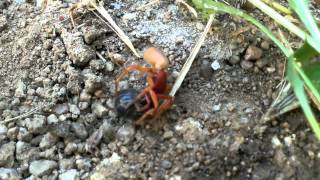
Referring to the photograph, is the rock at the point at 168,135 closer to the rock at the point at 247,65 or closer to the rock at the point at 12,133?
the rock at the point at 247,65

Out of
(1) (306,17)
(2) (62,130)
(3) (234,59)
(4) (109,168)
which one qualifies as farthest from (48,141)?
(1) (306,17)

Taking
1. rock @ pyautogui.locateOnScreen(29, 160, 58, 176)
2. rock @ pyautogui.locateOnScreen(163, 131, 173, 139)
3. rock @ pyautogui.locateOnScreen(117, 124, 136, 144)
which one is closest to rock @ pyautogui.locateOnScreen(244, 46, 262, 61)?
rock @ pyautogui.locateOnScreen(163, 131, 173, 139)

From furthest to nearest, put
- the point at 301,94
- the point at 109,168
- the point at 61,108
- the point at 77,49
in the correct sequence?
1. the point at 77,49
2. the point at 61,108
3. the point at 109,168
4. the point at 301,94

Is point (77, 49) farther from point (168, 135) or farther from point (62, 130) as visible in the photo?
point (168, 135)

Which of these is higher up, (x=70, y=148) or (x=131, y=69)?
(x=131, y=69)

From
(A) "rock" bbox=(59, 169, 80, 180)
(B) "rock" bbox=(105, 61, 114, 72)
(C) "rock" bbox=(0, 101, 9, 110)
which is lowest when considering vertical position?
(A) "rock" bbox=(59, 169, 80, 180)

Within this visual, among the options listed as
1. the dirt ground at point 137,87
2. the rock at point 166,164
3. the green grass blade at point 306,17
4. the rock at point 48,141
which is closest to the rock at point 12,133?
the dirt ground at point 137,87

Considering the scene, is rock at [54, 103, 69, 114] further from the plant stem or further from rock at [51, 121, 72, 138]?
the plant stem
